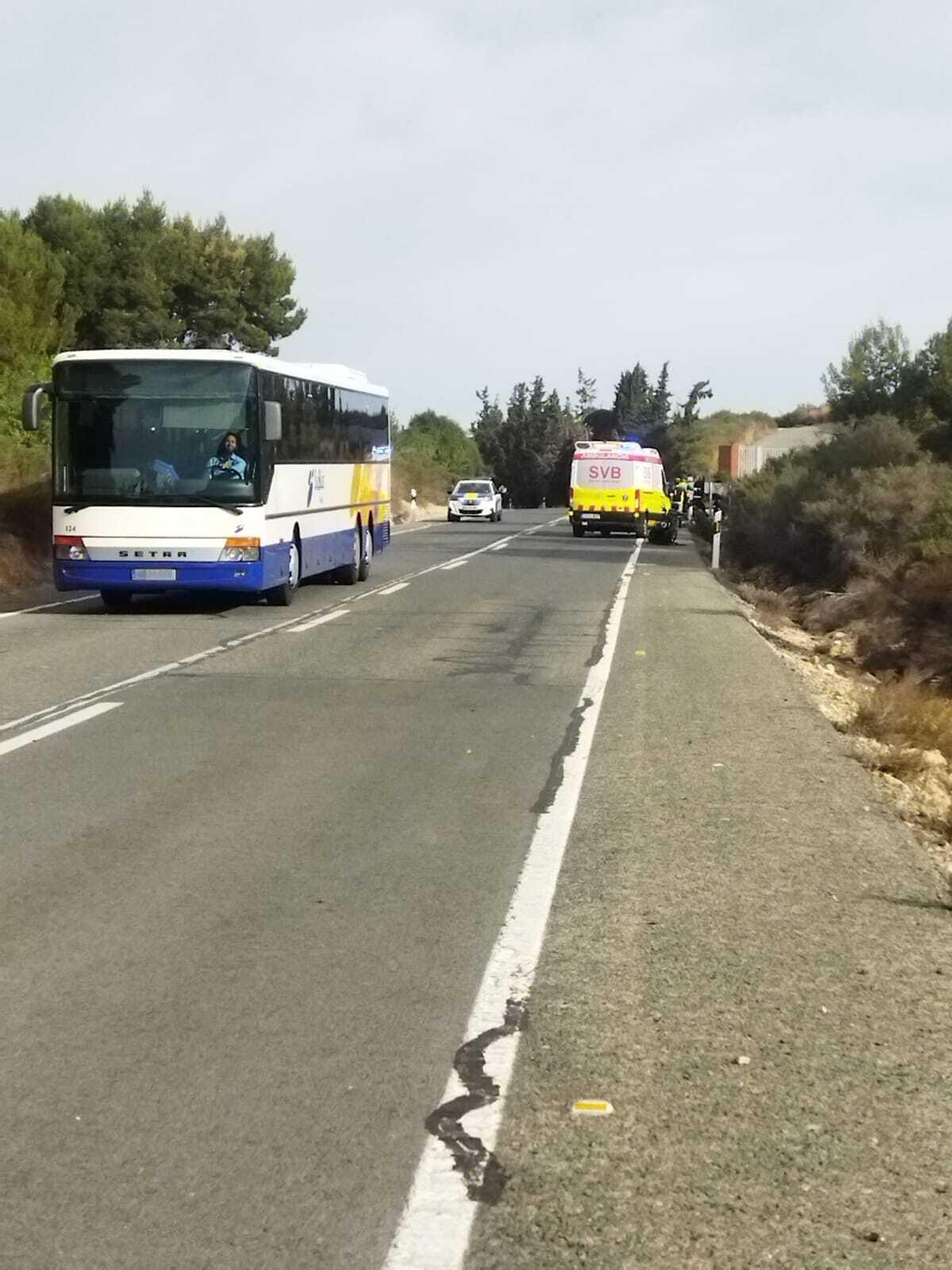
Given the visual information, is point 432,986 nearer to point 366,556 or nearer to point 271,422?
point 271,422

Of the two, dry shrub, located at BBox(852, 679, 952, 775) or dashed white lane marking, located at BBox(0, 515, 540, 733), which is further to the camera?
dry shrub, located at BBox(852, 679, 952, 775)

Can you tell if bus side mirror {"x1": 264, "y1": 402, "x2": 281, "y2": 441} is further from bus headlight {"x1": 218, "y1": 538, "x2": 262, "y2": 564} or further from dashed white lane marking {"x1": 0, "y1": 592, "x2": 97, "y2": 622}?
dashed white lane marking {"x1": 0, "y1": 592, "x2": 97, "y2": 622}

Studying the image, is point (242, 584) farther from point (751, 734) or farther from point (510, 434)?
point (510, 434)

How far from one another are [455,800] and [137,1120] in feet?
16.0

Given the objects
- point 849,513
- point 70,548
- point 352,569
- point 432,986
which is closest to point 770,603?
point 849,513

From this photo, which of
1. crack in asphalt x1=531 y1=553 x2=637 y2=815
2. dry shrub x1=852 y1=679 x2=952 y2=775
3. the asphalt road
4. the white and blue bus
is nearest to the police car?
the white and blue bus

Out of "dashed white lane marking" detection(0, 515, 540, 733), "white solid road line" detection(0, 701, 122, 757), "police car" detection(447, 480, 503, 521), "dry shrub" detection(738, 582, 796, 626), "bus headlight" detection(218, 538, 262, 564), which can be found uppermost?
"bus headlight" detection(218, 538, 262, 564)

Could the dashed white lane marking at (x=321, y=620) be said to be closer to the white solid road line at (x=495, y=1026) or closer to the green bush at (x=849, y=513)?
the white solid road line at (x=495, y=1026)

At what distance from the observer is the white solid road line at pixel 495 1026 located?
4.09 metres

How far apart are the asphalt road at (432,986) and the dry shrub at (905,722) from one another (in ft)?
3.35

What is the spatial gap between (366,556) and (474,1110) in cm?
2357

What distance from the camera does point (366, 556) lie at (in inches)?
1113

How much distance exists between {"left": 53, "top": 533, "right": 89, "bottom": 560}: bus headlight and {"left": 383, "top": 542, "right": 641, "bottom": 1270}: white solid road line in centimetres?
1063

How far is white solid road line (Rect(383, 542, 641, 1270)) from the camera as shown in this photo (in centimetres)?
409
